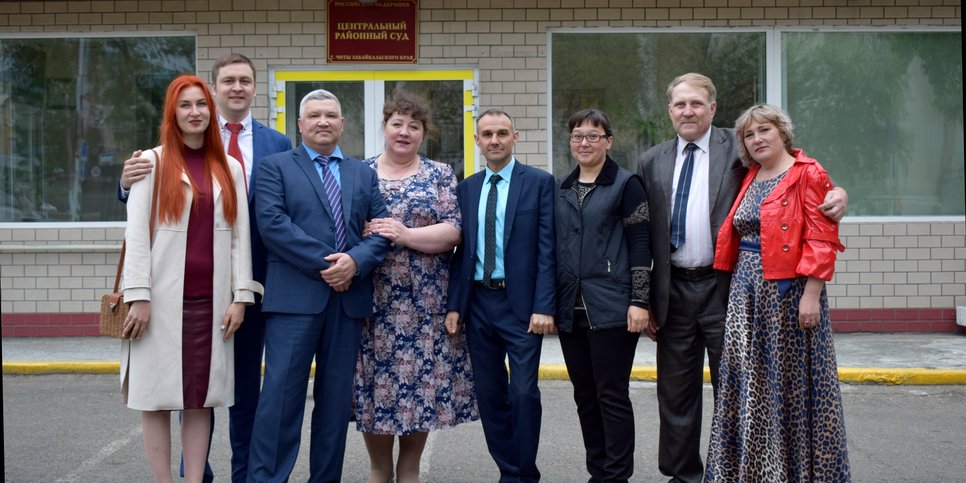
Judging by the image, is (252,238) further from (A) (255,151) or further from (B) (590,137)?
(B) (590,137)

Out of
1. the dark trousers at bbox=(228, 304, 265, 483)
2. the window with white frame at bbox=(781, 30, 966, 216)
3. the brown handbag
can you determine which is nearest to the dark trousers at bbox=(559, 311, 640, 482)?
the dark trousers at bbox=(228, 304, 265, 483)

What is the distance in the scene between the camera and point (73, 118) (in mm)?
9945

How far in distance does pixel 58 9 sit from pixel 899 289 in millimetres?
9350

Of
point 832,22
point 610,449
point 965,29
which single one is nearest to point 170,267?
point 610,449

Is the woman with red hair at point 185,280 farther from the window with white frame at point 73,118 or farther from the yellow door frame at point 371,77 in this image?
Result: the window with white frame at point 73,118

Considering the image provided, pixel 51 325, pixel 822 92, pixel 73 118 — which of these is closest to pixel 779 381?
pixel 822 92

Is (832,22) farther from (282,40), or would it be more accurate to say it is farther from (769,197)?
(769,197)

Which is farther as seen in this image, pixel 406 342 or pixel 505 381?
pixel 505 381

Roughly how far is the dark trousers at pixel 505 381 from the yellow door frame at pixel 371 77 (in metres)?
4.97

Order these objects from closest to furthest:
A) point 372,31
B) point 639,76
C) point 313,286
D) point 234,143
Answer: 1. point 313,286
2. point 234,143
3. point 372,31
4. point 639,76

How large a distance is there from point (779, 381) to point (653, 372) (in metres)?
3.99

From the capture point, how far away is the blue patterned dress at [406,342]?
4664mm

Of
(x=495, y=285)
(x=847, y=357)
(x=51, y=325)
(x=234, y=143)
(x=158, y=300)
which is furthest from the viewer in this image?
(x=51, y=325)

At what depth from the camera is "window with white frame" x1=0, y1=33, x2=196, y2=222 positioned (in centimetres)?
985
